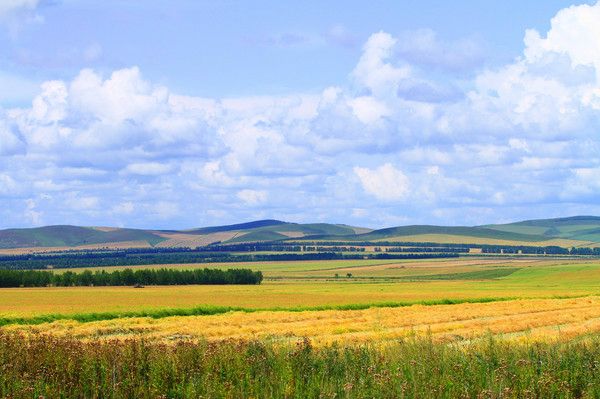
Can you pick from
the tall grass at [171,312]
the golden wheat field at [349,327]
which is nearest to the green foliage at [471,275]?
the tall grass at [171,312]

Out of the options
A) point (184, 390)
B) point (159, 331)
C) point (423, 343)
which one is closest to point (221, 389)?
point (184, 390)

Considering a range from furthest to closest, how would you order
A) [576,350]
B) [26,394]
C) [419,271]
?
[419,271], [576,350], [26,394]

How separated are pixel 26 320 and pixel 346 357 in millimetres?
39395

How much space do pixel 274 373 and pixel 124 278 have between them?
126m

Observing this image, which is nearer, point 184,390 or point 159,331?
point 184,390

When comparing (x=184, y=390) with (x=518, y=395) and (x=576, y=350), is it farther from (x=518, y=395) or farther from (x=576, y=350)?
(x=576, y=350)

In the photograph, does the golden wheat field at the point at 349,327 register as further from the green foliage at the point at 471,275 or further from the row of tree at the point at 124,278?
the green foliage at the point at 471,275

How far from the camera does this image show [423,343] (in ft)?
63.4

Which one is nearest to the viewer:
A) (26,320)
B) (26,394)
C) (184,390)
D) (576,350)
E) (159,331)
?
(26,394)

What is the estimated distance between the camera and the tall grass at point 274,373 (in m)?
14.0

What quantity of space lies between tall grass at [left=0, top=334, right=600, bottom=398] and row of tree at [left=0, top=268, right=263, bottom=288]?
11918 centimetres

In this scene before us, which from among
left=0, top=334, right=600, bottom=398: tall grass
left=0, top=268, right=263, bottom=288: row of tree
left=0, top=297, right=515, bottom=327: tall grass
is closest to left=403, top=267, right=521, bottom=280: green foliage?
left=0, top=268, right=263, bottom=288: row of tree

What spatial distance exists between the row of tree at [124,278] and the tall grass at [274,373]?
119178 millimetres

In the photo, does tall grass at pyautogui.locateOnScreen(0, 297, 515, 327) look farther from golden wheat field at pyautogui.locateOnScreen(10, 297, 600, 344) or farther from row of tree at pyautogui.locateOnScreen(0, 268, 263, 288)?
row of tree at pyautogui.locateOnScreen(0, 268, 263, 288)
